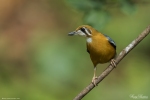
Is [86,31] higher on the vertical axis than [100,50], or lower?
higher

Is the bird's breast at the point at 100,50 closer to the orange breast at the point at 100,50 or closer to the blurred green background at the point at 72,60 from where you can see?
the orange breast at the point at 100,50

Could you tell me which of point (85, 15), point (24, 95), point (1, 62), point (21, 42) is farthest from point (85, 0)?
point (21, 42)

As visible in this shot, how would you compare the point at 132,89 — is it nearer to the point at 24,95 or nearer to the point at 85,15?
the point at 24,95

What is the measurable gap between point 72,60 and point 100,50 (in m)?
1.79

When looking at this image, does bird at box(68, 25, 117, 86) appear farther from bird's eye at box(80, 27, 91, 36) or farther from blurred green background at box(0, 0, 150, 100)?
blurred green background at box(0, 0, 150, 100)

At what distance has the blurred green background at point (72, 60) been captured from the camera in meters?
4.07

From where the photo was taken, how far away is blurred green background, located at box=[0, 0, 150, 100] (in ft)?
13.4

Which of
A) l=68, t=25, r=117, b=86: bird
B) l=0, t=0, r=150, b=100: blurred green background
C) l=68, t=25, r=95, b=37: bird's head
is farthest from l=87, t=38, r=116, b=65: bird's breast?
l=0, t=0, r=150, b=100: blurred green background

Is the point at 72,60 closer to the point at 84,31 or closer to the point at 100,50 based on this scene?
the point at 100,50

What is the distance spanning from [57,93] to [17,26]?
382 cm

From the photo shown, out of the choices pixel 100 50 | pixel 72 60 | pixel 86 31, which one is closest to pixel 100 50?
pixel 100 50

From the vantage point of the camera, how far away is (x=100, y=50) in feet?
12.3

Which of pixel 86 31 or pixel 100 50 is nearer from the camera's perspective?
pixel 86 31

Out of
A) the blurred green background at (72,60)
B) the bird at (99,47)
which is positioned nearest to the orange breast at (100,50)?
the bird at (99,47)
